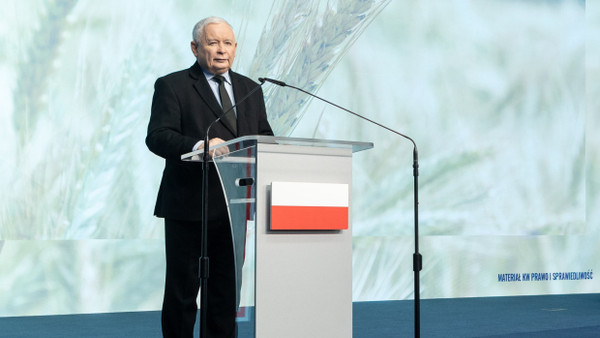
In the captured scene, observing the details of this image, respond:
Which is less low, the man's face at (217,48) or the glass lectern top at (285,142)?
the man's face at (217,48)

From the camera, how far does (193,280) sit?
7.86 feet

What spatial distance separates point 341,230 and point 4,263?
10.3 feet

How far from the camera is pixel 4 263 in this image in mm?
4344

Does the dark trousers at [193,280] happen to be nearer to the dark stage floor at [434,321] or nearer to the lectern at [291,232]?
the lectern at [291,232]

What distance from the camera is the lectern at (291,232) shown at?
6.17 feet

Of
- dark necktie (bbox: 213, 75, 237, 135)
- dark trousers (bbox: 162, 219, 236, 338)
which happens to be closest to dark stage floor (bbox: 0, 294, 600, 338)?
dark trousers (bbox: 162, 219, 236, 338)

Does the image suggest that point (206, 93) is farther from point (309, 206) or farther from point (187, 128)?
point (309, 206)

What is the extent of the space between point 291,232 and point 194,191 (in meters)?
0.58

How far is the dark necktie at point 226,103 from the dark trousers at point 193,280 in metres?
0.36

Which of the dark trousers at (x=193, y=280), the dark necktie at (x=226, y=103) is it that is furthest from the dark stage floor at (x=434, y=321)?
the dark necktie at (x=226, y=103)

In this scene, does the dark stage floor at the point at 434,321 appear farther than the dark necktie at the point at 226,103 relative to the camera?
Yes

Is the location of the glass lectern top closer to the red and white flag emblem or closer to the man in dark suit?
the red and white flag emblem

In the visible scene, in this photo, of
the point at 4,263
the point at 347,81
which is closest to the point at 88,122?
the point at 4,263

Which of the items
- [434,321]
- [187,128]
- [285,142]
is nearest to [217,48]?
[187,128]
